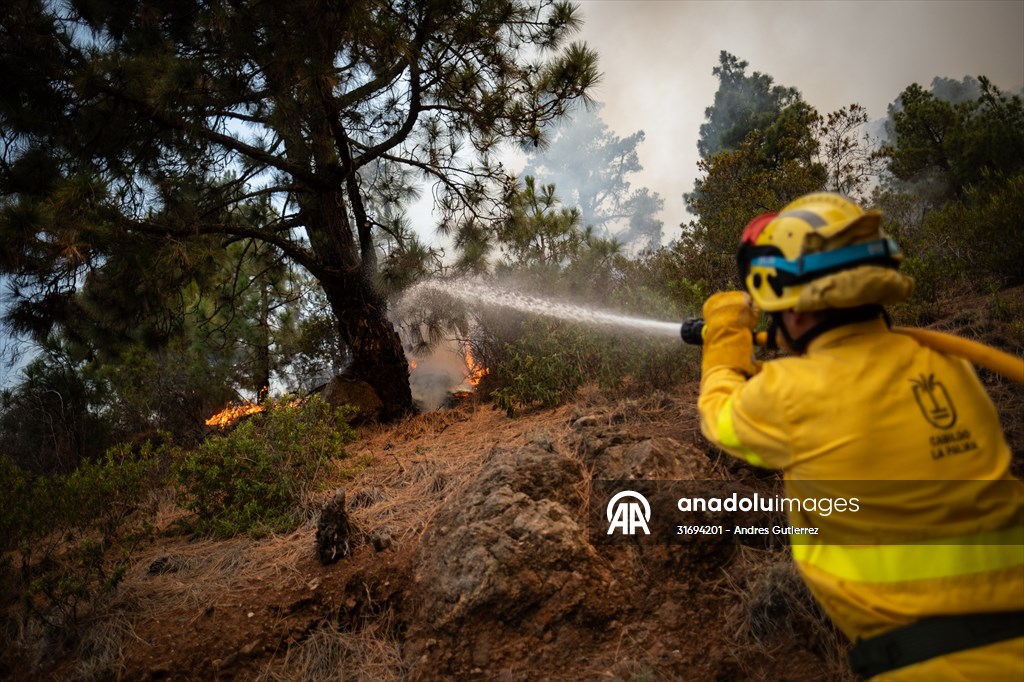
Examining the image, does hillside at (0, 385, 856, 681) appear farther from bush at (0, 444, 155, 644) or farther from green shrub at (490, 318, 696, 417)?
green shrub at (490, 318, 696, 417)

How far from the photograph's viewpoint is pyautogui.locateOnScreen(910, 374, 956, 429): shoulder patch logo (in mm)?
1331

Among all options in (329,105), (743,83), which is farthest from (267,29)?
(743,83)

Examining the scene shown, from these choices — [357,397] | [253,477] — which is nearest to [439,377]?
[357,397]

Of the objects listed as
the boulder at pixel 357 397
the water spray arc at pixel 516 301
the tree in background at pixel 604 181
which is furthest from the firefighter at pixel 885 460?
the tree in background at pixel 604 181

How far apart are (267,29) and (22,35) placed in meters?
2.03

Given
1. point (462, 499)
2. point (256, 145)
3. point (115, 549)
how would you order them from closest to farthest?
point (462, 499), point (115, 549), point (256, 145)

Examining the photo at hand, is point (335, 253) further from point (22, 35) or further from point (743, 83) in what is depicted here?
point (743, 83)

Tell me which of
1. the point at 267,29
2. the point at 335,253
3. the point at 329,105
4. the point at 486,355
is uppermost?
the point at 267,29

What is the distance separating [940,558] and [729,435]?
52 cm

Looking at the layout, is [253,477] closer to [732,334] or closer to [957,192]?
[732,334]

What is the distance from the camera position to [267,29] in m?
5.56

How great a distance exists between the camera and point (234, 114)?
6.34 metres

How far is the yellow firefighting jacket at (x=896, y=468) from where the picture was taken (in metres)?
1.28

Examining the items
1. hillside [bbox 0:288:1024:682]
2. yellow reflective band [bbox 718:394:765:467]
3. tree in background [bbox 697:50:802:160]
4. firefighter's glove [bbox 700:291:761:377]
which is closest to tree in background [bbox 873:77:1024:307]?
hillside [bbox 0:288:1024:682]
